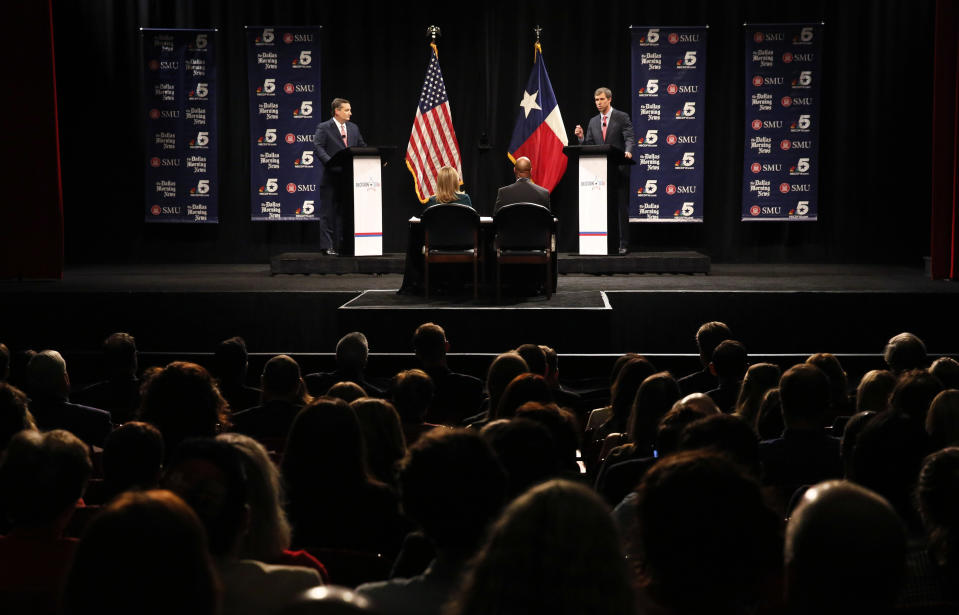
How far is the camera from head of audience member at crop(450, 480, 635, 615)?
130 centimetres

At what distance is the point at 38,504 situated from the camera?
7.34 ft

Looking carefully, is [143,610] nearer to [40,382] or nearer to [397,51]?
[40,382]

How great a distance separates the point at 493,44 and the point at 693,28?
2.19 m

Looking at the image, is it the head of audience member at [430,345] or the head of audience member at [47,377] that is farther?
the head of audience member at [430,345]

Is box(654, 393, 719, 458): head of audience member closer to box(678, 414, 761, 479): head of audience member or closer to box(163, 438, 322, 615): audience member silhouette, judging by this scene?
box(678, 414, 761, 479): head of audience member

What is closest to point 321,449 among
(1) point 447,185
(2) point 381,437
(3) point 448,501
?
(2) point 381,437

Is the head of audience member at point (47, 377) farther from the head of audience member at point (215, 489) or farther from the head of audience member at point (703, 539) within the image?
the head of audience member at point (703, 539)

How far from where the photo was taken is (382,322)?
7438mm

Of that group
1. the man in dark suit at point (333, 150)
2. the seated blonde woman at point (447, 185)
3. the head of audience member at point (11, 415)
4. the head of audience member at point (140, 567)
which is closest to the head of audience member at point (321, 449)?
the head of audience member at point (11, 415)

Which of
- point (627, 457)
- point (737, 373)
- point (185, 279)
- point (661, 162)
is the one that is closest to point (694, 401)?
point (627, 457)

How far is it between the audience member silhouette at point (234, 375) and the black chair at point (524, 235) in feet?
10.7

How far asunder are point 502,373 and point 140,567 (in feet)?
10.0

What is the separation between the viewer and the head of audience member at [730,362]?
Answer: 4684 millimetres

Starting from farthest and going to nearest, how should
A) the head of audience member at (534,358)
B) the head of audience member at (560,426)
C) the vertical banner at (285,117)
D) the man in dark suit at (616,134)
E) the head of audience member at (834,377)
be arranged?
the vertical banner at (285,117)
the man in dark suit at (616,134)
the head of audience member at (534,358)
the head of audience member at (834,377)
the head of audience member at (560,426)
